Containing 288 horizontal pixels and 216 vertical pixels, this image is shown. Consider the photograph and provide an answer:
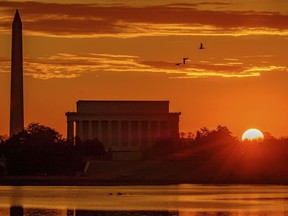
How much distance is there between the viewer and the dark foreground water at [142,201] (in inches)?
4114

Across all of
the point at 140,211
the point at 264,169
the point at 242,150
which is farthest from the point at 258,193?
the point at 242,150

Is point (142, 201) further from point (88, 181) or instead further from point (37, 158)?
point (37, 158)

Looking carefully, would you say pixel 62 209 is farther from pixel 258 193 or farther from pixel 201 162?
pixel 201 162

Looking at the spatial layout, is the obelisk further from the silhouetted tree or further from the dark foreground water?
the dark foreground water

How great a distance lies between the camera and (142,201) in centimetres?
11900

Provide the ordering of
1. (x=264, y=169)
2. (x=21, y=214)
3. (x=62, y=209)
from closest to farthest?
(x=21, y=214), (x=62, y=209), (x=264, y=169)

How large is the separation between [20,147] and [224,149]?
1069 inches

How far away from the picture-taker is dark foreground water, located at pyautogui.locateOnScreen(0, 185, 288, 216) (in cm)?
10450

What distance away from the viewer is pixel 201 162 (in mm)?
181875

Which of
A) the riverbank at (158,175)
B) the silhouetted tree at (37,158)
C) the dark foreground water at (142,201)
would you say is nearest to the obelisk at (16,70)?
the riverbank at (158,175)

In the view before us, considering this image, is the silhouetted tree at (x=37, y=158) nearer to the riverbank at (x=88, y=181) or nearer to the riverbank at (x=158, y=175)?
the riverbank at (x=158, y=175)

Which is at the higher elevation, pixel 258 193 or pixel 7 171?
pixel 7 171

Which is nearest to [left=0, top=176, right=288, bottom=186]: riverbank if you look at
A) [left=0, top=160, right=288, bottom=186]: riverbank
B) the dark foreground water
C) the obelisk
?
[left=0, top=160, right=288, bottom=186]: riverbank

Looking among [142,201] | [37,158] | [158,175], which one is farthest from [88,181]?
[142,201]
